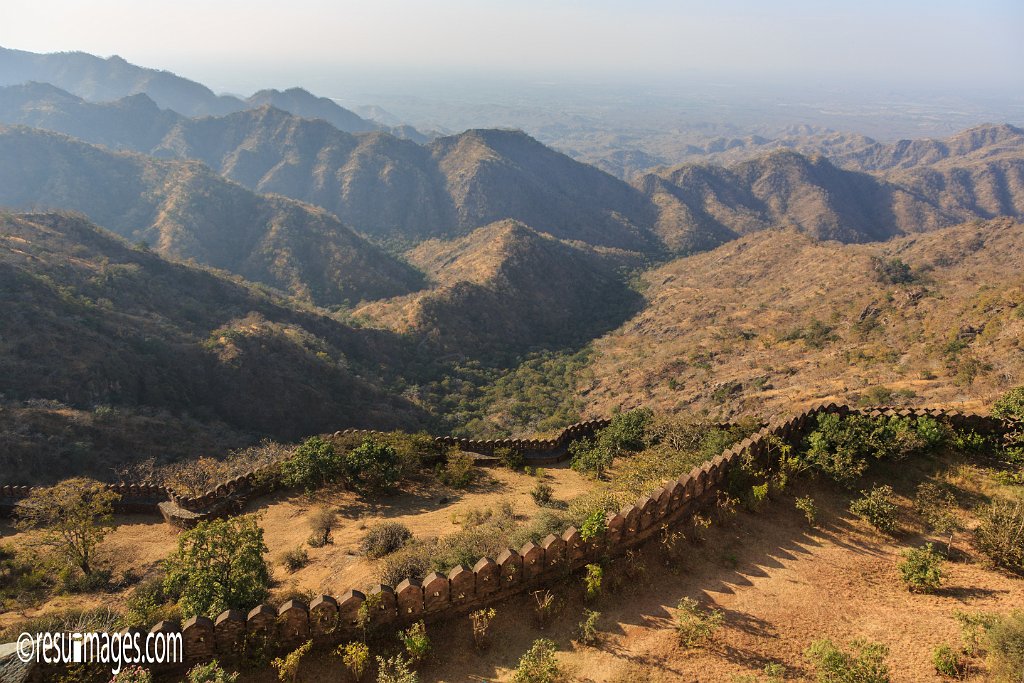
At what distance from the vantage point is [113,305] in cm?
4019

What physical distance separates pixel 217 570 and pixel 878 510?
12.9 m

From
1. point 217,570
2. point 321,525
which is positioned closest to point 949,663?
point 217,570

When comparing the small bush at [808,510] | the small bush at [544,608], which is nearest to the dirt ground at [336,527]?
the small bush at [544,608]

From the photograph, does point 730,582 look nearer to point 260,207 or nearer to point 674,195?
point 260,207

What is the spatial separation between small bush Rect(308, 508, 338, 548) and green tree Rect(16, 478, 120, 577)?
203 inches

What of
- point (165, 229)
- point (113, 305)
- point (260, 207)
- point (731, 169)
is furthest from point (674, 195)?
point (113, 305)

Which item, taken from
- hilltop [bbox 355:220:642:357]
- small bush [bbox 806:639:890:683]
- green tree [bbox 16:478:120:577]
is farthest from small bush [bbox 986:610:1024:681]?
hilltop [bbox 355:220:642:357]

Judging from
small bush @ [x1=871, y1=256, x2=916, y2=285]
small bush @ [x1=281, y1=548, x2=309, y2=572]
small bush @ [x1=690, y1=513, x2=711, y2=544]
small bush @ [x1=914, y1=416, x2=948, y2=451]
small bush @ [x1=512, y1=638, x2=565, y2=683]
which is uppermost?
small bush @ [x1=871, y1=256, x2=916, y2=285]

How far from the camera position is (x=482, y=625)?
26.3 feet

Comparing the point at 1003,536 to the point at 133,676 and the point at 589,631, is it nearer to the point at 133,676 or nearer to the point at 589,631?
the point at 589,631

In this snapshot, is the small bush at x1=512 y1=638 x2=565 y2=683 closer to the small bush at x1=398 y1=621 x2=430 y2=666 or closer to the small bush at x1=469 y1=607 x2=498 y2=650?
the small bush at x1=469 y1=607 x2=498 y2=650

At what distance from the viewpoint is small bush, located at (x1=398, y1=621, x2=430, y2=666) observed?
24.5ft

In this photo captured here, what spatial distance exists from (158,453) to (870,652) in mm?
30088

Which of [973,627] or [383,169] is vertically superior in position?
[383,169]
